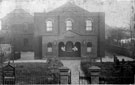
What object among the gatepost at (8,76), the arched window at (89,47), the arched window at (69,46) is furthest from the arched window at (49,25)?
Result: the gatepost at (8,76)

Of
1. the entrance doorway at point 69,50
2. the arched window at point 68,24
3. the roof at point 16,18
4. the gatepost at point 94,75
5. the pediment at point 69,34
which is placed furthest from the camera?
the roof at point 16,18

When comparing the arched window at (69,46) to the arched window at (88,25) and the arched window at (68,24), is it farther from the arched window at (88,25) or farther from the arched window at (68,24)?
the arched window at (88,25)

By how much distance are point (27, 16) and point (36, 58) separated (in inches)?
764

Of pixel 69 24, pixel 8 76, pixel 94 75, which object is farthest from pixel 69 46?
pixel 94 75

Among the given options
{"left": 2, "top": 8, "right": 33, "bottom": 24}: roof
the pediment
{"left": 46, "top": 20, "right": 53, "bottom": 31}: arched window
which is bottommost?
the pediment

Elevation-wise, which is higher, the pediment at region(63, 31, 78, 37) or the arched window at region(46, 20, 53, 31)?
the arched window at region(46, 20, 53, 31)

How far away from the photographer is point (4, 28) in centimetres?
4684

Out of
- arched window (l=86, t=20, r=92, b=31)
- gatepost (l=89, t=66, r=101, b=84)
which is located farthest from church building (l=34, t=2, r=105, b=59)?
gatepost (l=89, t=66, r=101, b=84)

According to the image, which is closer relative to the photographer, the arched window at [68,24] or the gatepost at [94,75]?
the gatepost at [94,75]

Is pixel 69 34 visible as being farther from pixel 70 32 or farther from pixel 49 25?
pixel 49 25

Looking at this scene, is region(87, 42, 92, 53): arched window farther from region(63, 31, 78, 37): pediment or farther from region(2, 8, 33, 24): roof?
region(2, 8, 33, 24): roof

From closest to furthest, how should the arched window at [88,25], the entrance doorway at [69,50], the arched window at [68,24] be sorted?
the entrance doorway at [69,50] < the arched window at [68,24] < the arched window at [88,25]

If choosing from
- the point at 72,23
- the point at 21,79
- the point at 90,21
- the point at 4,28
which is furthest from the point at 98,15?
the point at 4,28

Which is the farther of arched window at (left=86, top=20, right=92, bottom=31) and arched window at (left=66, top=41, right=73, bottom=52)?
arched window at (left=86, top=20, right=92, bottom=31)
